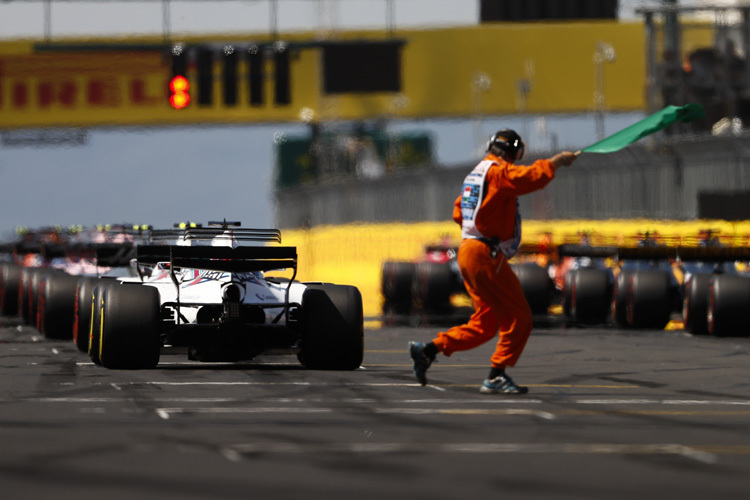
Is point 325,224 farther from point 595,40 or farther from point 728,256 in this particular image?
point 728,256

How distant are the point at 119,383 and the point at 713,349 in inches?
319

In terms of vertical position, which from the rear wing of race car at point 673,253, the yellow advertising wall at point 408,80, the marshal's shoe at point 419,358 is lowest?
the marshal's shoe at point 419,358

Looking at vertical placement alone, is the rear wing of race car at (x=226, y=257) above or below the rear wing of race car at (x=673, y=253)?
above

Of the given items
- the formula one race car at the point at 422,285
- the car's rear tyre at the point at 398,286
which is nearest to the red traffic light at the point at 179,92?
the formula one race car at the point at 422,285

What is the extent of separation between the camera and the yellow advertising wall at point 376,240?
40859mm

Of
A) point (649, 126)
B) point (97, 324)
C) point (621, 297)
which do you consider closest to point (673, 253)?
point (621, 297)

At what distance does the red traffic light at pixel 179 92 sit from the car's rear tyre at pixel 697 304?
18840mm

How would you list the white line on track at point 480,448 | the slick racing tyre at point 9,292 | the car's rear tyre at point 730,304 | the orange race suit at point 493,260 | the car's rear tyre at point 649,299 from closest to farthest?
the white line on track at point 480,448 < the orange race suit at point 493,260 < the car's rear tyre at point 730,304 < the car's rear tyre at point 649,299 < the slick racing tyre at point 9,292

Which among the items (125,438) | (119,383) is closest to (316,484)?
(125,438)

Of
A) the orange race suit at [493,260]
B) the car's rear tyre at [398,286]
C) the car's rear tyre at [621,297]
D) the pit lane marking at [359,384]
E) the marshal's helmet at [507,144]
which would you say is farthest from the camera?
the car's rear tyre at [398,286]

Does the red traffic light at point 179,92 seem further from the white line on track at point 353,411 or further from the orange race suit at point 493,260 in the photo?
the white line on track at point 353,411

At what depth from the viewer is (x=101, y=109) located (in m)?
63.2

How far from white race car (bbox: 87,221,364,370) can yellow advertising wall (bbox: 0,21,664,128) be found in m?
45.4

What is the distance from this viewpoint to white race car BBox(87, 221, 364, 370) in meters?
15.7
